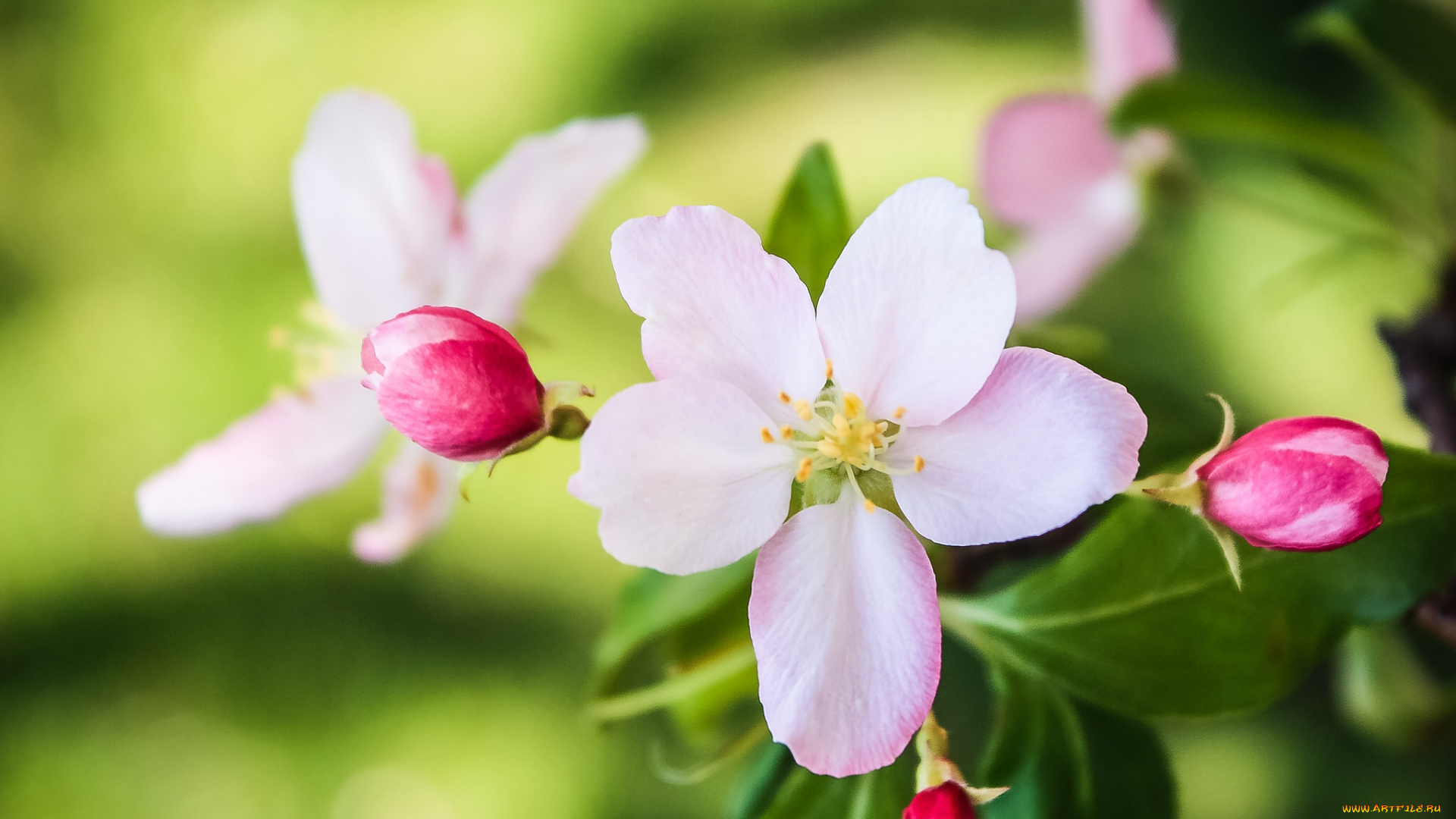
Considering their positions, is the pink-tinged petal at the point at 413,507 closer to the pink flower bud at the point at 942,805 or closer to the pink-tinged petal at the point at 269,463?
the pink-tinged petal at the point at 269,463

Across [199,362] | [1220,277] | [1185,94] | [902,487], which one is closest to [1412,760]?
[1220,277]

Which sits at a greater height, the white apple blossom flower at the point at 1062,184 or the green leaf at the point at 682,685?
the white apple blossom flower at the point at 1062,184

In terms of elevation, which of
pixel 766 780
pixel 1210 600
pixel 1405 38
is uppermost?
pixel 1405 38

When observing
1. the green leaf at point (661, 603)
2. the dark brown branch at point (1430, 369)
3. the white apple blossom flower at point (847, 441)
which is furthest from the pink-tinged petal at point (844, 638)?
the dark brown branch at point (1430, 369)

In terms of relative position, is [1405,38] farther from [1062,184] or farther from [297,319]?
[297,319]

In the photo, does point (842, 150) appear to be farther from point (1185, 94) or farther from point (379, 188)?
point (379, 188)

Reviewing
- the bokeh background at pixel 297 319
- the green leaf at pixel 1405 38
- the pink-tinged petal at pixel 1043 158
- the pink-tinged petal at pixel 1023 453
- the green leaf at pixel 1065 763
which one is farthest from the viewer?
the bokeh background at pixel 297 319

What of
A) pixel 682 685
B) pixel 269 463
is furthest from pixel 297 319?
pixel 682 685

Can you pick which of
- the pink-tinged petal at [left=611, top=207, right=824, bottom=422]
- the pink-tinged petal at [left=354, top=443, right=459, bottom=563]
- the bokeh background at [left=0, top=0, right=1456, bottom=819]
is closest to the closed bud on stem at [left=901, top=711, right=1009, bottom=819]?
the pink-tinged petal at [left=611, top=207, right=824, bottom=422]
